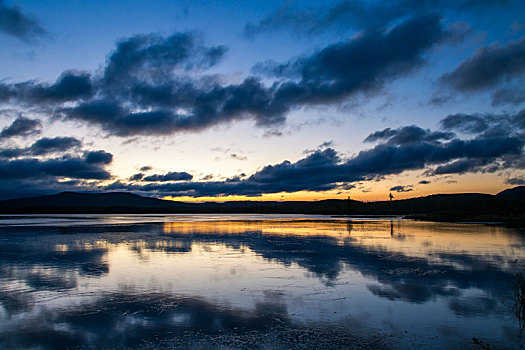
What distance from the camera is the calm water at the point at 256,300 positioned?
723 centimetres

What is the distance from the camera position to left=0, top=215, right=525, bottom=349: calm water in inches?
285

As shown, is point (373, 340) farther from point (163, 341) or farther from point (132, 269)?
point (132, 269)

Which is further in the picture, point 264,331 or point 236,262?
point 236,262

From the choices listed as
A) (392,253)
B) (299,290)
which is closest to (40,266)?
(299,290)

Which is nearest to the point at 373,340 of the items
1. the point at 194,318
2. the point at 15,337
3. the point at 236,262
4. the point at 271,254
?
the point at 194,318

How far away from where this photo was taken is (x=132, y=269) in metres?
14.3

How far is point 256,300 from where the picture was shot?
989cm

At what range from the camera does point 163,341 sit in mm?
6992

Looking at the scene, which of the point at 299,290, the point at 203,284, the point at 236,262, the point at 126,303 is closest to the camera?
the point at 126,303

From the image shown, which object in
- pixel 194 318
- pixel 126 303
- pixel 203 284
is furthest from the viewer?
pixel 203 284

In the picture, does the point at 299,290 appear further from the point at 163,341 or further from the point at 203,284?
the point at 163,341

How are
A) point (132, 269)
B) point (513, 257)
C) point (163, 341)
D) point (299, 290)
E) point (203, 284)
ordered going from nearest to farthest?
point (163, 341) < point (299, 290) < point (203, 284) < point (132, 269) < point (513, 257)

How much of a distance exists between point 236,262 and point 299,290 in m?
5.35

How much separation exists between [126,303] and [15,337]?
2.72 m
